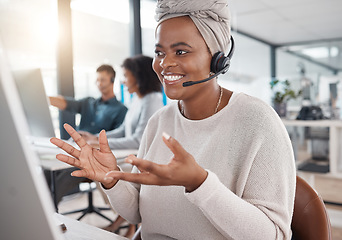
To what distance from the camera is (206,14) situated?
35.3 inches

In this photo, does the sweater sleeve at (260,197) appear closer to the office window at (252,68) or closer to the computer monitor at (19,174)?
the computer monitor at (19,174)

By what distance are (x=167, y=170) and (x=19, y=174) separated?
315 mm

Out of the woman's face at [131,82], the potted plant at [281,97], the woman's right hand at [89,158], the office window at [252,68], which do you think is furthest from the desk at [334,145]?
the office window at [252,68]

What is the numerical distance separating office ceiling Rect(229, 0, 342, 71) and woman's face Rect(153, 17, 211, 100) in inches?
122

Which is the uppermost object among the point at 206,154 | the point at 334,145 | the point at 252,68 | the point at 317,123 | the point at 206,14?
A: the point at 252,68

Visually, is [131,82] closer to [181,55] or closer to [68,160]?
[181,55]

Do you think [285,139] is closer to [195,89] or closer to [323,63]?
Result: [195,89]

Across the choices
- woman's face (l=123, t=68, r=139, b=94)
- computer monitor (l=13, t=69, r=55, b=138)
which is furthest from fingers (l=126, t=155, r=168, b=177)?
woman's face (l=123, t=68, r=139, b=94)

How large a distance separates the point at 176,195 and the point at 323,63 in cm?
749

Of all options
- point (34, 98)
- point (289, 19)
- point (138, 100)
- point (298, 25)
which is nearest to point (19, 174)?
point (34, 98)

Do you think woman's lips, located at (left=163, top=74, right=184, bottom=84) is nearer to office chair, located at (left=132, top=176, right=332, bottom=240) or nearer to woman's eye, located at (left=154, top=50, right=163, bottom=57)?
woman's eye, located at (left=154, top=50, right=163, bottom=57)

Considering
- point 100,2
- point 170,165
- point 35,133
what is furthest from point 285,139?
point 100,2

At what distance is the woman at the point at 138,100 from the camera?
2258 millimetres

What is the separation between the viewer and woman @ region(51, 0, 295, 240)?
27.9 inches
